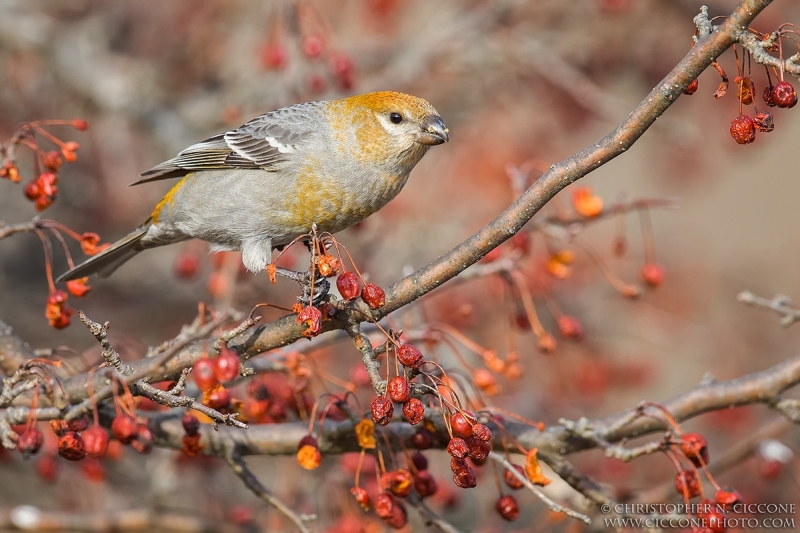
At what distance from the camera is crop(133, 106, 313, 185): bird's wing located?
13.7ft

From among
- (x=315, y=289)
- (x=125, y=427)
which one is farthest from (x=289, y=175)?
(x=125, y=427)

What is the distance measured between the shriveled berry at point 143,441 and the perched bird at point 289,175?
1.11m

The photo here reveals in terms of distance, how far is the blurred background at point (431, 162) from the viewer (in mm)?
5395

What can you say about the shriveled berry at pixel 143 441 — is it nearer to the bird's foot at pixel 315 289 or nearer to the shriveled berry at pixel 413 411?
the bird's foot at pixel 315 289

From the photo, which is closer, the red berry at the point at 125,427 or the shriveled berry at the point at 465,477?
the red berry at the point at 125,427

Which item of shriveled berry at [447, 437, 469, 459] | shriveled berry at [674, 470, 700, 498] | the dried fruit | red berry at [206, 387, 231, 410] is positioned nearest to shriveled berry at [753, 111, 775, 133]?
shriveled berry at [674, 470, 700, 498]

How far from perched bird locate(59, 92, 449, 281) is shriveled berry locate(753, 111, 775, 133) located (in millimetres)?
1629

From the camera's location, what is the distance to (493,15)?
19.3 ft

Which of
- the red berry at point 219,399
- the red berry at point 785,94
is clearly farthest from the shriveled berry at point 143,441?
the red berry at point 785,94

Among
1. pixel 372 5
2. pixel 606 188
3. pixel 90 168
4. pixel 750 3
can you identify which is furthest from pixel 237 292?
pixel 606 188

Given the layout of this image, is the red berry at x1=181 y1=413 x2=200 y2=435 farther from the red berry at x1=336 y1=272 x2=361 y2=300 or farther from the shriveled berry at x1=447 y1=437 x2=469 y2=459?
the shriveled berry at x1=447 y1=437 x2=469 y2=459

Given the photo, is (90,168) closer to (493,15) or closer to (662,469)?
(493,15)

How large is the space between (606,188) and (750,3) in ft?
26.5

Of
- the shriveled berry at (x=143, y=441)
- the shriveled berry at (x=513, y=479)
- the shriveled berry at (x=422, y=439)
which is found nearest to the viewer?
the shriveled berry at (x=143, y=441)
